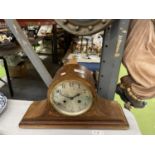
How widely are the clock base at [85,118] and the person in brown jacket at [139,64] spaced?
65 millimetres

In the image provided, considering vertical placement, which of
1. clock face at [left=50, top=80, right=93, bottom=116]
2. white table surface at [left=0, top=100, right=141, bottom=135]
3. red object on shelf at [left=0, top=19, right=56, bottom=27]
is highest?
red object on shelf at [left=0, top=19, right=56, bottom=27]

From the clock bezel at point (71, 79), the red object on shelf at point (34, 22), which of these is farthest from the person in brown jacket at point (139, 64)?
the red object on shelf at point (34, 22)

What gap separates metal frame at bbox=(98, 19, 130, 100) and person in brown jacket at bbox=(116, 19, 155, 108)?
22mm

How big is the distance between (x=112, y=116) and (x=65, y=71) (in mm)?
225

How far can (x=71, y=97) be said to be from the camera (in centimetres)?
65

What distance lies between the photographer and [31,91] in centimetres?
81

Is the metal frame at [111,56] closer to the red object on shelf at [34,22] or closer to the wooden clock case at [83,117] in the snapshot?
the wooden clock case at [83,117]

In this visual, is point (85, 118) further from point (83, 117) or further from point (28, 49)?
point (28, 49)

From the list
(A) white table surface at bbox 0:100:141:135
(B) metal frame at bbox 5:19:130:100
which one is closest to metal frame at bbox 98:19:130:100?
(B) metal frame at bbox 5:19:130:100

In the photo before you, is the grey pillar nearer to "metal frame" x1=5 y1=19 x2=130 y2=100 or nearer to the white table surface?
"metal frame" x1=5 y1=19 x2=130 y2=100

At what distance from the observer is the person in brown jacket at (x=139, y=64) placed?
0.61m

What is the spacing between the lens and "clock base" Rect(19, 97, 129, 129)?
0.69 metres
